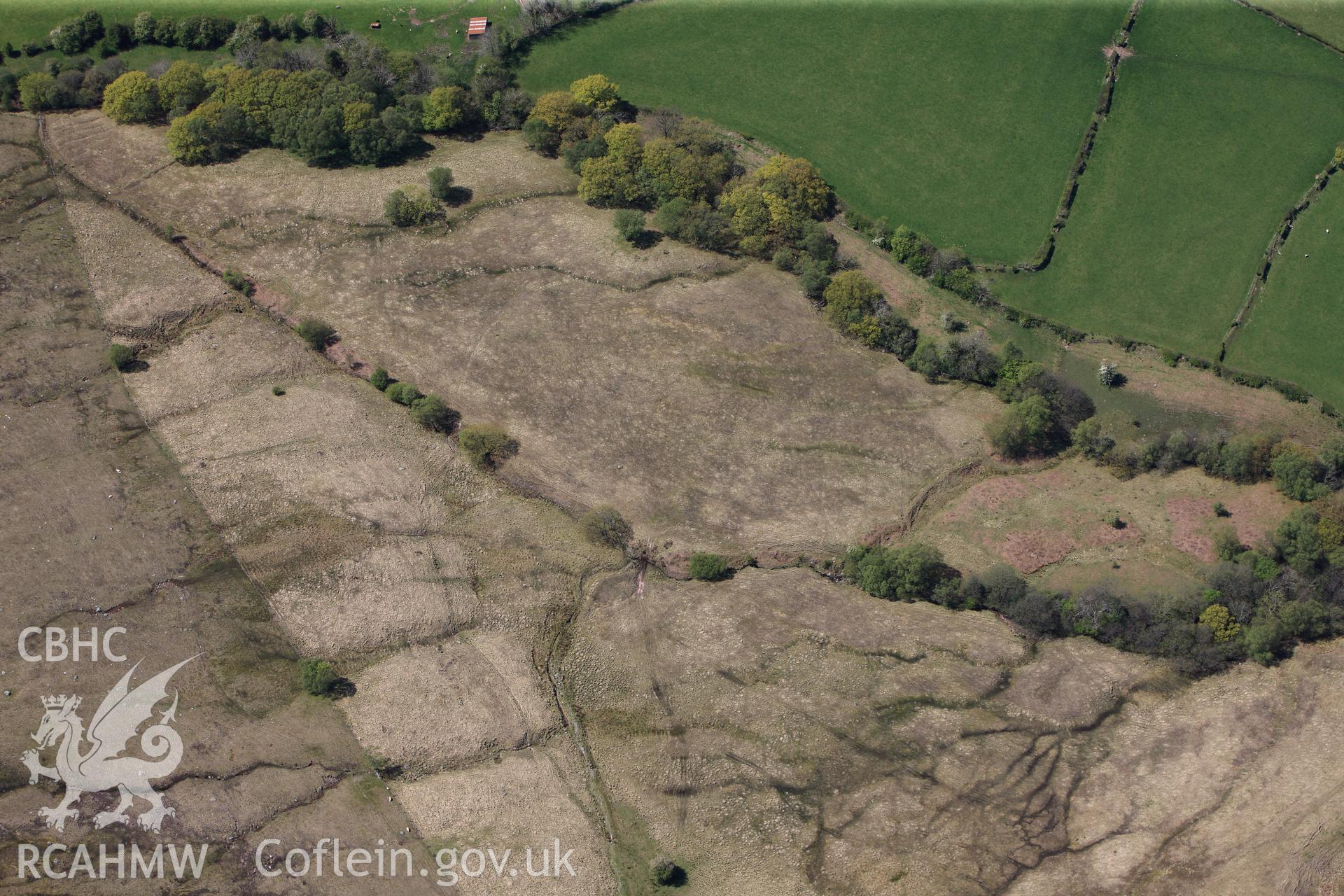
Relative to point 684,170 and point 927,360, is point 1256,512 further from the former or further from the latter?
point 684,170

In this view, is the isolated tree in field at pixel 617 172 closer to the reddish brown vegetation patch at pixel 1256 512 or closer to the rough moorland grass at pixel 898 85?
the rough moorland grass at pixel 898 85

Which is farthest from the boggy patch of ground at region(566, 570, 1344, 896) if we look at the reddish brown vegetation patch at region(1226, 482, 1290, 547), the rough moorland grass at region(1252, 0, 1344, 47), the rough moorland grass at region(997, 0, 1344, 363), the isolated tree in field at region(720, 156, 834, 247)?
the rough moorland grass at region(1252, 0, 1344, 47)

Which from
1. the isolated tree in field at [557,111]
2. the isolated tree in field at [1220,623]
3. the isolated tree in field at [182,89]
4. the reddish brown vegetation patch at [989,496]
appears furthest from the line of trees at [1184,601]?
the isolated tree in field at [182,89]

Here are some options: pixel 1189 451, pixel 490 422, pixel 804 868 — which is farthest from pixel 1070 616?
pixel 490 422

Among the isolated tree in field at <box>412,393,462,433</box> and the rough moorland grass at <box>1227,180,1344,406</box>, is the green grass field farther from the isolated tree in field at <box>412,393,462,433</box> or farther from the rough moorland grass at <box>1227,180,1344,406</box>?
the rough moorland grass at <box>1227,180,1344,406</box>

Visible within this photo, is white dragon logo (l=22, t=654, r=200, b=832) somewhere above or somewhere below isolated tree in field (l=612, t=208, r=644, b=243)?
below

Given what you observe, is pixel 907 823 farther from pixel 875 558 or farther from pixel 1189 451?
pixel 1189 451
